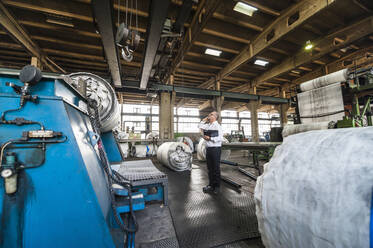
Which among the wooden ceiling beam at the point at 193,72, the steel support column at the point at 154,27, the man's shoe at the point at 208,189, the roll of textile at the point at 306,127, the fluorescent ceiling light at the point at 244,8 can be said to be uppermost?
the fluorescent ceiling light at the point at 244,8

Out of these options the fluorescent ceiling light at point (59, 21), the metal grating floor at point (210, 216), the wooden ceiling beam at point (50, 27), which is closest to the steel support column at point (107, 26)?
the wooden ceiling beam at point (50, 27)

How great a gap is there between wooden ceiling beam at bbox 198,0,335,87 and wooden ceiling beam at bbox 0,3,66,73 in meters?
6.55

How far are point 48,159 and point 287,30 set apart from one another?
507 cm

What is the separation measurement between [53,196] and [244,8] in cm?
506

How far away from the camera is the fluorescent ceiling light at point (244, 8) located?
3.65 metres

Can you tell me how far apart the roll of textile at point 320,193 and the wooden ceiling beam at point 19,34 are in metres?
5.96

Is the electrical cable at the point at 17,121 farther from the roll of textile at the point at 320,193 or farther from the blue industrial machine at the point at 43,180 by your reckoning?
the roll of textile at the point at 320,193

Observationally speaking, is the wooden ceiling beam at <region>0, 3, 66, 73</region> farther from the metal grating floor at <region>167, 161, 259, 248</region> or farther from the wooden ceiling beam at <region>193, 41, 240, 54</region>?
the metal grating floor at <region>167, 161, 259, 248</region>

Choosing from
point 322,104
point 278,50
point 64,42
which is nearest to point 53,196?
point 322,104

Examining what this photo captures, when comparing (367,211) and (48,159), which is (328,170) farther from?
(48,159)

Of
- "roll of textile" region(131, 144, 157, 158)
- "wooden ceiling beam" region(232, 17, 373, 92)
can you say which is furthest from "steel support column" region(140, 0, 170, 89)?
"wooden ceiling beam" region(232, 17, 373, 92)

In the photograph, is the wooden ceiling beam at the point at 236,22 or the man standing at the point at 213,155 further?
the wooden ceiling beam at the point at 236,22

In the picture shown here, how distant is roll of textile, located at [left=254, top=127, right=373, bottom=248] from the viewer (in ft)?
1.96

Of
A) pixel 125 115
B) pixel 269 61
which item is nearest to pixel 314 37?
pixel 269 61
